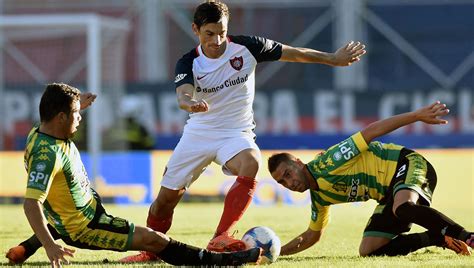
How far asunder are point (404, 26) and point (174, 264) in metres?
24.5

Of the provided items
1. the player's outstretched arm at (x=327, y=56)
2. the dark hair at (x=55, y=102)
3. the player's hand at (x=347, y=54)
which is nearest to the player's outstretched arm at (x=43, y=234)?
the dark hair at (x=55, y=102)

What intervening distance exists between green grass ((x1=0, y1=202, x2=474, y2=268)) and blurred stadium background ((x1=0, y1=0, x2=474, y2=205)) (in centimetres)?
245

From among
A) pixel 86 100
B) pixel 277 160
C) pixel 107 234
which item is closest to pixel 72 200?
pixel 107 234

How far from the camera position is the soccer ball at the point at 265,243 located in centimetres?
768

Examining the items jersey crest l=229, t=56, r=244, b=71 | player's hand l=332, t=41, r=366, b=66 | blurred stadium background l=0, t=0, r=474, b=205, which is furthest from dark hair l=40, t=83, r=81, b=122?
blurred stadium background l=0, t=0, r=474, b=205

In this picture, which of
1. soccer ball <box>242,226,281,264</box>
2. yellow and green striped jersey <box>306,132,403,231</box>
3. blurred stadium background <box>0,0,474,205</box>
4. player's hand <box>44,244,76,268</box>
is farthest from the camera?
blurred stadium background <box>0,0,474,205</box>

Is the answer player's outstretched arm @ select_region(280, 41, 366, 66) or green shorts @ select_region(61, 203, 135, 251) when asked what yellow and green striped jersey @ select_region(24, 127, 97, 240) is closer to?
green shorts @ select_region(61, 203, 135, 251)

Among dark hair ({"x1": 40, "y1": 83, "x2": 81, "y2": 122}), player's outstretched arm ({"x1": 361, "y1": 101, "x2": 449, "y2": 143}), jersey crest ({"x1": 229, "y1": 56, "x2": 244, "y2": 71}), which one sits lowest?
player's outstretched arm ({"x1": 361, "y1": 101, "x2": 449, "y2": 143})

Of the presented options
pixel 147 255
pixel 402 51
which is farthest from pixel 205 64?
pixel 402 51

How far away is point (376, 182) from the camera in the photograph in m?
8.27

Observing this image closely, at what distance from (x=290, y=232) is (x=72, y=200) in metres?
4.72

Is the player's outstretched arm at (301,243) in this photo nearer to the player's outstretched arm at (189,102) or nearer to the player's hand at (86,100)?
the player's outstretched arm at (189,102)

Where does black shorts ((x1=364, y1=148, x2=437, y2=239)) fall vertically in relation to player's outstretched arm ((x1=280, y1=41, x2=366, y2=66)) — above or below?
below

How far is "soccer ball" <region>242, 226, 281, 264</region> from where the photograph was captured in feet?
25.2
